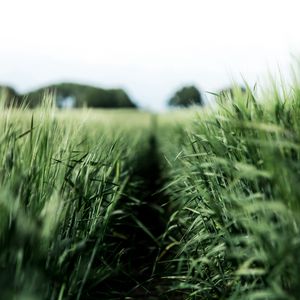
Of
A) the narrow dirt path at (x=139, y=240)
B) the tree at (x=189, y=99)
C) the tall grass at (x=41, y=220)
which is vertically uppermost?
the tree at (x=189, y=99)

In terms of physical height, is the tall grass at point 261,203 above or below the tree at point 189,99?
below

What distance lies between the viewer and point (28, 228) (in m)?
1.35

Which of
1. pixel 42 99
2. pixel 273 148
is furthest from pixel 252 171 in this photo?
pixel 42 99

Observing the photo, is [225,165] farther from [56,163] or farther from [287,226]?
[56,163]

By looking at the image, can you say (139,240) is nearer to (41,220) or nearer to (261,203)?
(41,220)

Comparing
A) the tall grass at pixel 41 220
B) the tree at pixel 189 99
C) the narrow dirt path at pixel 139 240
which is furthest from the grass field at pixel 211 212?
the tree at pixel 189 99

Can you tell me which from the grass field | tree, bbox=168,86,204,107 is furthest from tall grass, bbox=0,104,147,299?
tree, bbox=168,86,204,107

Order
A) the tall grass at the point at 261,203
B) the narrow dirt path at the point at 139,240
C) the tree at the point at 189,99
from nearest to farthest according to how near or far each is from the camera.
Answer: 1. the tall grass at the point at 261,203
2. the narrow dirt path at the point at 139,240
3. the tree at the point at 189,99

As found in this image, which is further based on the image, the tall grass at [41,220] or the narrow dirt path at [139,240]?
the narrow dirt path at [139,240]

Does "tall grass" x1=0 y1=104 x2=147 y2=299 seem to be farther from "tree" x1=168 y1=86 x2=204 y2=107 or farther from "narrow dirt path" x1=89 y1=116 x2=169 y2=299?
"tree" x1=168 y1=86 x2=204 y2=107

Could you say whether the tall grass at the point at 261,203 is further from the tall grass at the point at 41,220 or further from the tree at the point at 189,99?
the tree at the point at 189,99

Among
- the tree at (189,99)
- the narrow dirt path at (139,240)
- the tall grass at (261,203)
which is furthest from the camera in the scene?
the tree at (189,99)

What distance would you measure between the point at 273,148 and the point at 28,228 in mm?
769

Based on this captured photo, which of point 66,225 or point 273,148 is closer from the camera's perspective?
point 273,148
